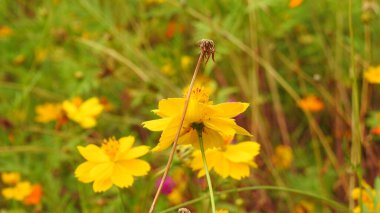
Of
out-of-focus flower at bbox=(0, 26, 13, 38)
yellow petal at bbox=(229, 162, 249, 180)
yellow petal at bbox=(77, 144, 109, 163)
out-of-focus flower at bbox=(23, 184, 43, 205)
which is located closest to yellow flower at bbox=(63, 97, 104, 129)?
out-of-focus flower at bbox=(23, 184, 43, 205)

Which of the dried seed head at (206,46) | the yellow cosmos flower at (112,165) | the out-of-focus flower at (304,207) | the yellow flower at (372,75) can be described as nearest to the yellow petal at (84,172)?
the yellow cosmos flower at (112,165)

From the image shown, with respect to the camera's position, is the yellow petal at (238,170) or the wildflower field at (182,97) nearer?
the yellow petal at (238,170)

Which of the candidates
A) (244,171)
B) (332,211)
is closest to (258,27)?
(332,211)

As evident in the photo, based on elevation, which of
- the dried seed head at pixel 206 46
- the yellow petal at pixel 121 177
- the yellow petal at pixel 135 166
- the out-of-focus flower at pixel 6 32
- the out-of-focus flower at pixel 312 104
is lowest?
the yellow petal at pixel 121 177

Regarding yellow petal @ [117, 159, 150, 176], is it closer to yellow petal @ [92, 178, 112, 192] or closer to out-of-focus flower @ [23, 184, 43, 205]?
yellow petal @ [92, 178, 112, 192]

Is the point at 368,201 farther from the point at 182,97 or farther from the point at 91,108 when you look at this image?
the point at 91,108

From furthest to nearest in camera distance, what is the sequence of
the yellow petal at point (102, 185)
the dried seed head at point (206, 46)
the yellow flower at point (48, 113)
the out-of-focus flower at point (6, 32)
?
the out-of-focus flower at point (6, 32), the yellow flower at point (48, 113), the yellow petal at point (102, 185), the dried seed head at point (206, 46)

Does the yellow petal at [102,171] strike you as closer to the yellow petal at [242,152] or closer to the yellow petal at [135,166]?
the yellow petal at [135,166]
